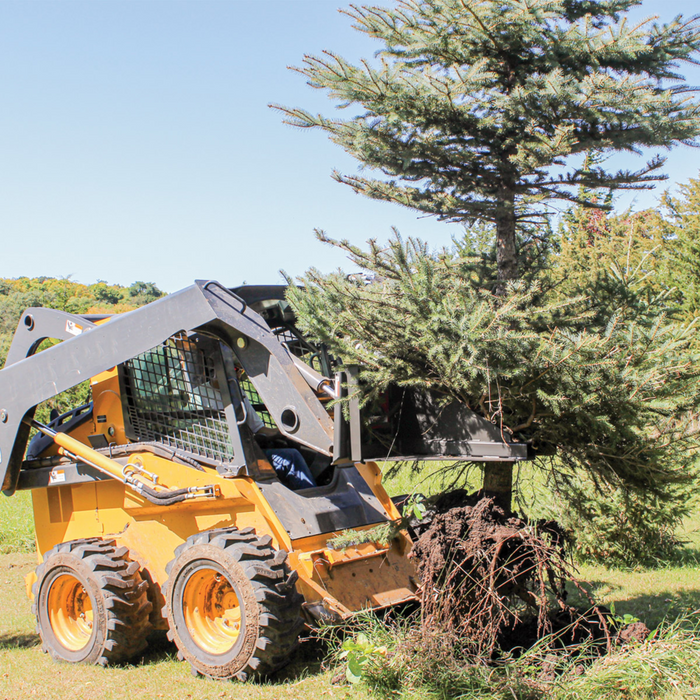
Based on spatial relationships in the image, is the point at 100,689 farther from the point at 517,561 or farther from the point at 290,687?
the point at 517,561

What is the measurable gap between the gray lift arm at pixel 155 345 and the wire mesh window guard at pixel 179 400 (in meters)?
0.41

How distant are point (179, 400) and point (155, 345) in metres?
0.62

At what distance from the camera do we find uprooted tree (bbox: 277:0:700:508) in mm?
4227

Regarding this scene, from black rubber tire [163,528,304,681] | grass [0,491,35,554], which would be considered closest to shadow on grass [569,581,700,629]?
black rubber tire [163,528,304,681]

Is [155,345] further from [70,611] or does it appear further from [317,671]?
[317,671]

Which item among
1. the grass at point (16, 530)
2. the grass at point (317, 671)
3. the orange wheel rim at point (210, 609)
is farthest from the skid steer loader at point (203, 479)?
the grass at point (16, 530)

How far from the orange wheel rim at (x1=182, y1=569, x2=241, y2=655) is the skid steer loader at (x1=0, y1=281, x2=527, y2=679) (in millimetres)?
11

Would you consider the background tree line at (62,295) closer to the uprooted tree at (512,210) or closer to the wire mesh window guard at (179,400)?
the wire mesh window guard at (179,400)

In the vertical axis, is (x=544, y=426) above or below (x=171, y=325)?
below

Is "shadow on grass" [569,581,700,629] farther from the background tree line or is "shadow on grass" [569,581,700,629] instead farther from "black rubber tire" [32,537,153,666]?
the background tree line

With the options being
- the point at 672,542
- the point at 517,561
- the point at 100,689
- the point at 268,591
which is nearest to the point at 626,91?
the point at 517,561

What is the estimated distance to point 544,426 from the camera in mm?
4586

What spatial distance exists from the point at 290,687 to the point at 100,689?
4.60 ft

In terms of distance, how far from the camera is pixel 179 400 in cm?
591
